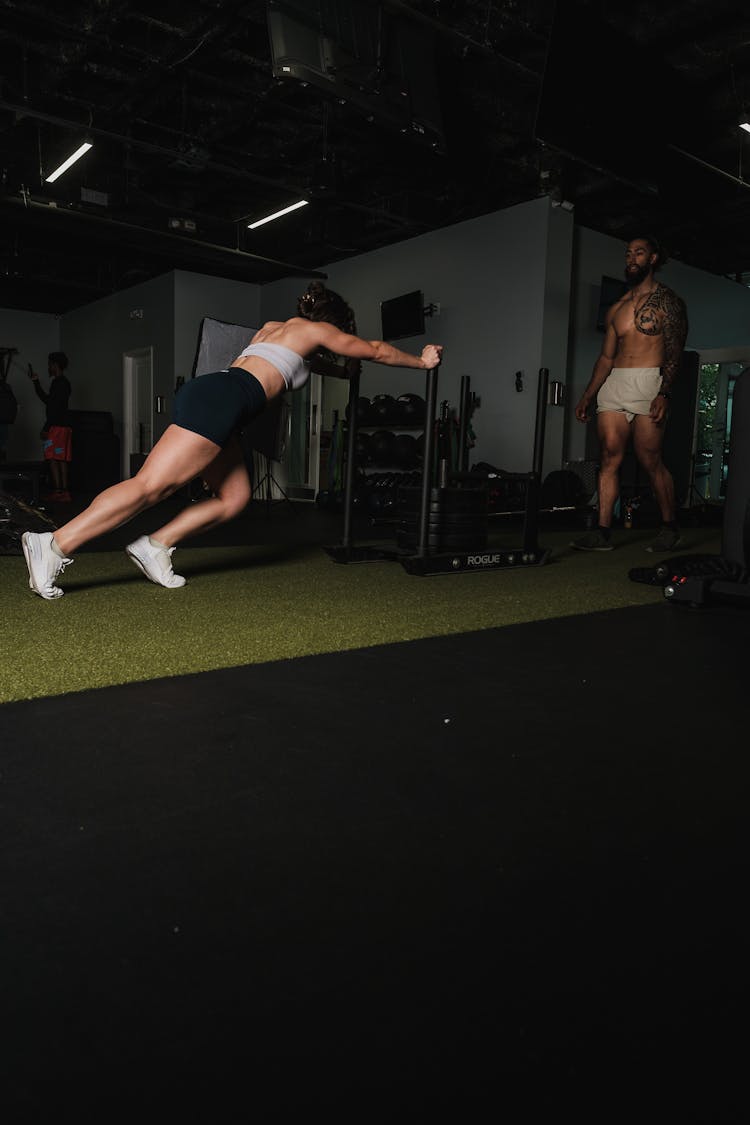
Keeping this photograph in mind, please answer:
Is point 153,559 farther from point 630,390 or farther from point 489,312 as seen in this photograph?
point 489,312

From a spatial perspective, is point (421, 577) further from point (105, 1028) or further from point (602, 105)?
point (602, 105)

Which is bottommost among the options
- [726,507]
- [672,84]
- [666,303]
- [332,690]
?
[332,690]

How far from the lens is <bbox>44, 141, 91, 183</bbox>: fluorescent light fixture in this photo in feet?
23.4

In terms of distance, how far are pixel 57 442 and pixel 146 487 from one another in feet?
22.4

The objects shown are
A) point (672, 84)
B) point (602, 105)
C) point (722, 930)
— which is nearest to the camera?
point (722, 930)

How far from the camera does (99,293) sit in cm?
1259

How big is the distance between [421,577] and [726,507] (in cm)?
131

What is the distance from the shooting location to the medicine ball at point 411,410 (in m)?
8.34

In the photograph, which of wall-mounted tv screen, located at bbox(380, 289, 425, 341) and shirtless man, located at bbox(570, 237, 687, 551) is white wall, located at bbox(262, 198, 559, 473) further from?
shirtless man, located at bbox(570, 237, 687, 551)

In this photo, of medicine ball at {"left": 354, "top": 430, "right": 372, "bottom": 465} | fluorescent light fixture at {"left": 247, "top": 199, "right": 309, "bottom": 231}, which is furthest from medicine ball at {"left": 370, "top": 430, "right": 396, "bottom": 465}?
fluorescent light fixture at {"left": 247, "top": 199, "right": 309, "bottom": 231}

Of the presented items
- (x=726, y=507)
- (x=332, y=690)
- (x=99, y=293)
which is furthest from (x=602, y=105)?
(x=99, y=293)

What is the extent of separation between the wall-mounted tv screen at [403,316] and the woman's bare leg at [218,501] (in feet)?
20.3

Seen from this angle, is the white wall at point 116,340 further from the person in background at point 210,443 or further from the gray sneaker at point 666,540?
the person in background at point 210,443

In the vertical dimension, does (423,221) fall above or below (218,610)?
above
